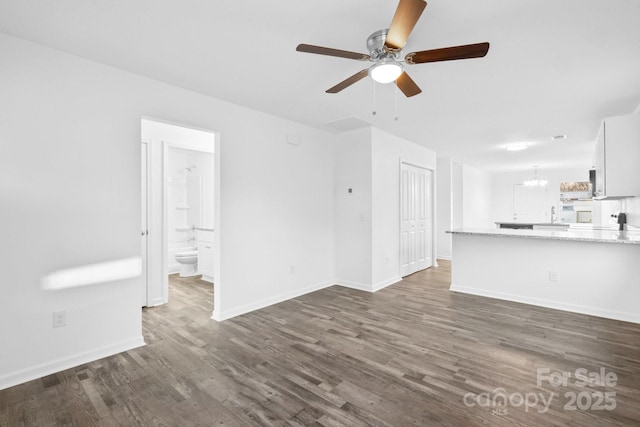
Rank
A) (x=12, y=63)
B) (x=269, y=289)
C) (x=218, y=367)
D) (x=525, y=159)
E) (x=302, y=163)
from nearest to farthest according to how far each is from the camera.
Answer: (x=12, y=63) → (x=218, y=367) → (x=269, y=289) → (x=302, y=163) → (x=525, y=159)

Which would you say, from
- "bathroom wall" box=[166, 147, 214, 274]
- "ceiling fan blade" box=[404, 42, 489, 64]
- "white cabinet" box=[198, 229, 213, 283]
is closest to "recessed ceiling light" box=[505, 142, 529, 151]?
"ceiling fan blade" box=[404, 42, 489, 64]

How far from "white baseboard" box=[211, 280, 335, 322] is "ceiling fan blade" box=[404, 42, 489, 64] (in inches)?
127

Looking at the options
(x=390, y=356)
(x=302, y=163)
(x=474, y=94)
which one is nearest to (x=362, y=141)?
(x=302, y=163)

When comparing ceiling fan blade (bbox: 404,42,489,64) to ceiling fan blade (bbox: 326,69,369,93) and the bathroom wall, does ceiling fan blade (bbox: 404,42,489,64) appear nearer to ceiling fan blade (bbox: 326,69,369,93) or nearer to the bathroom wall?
ceiling fan blade (bbox: 326,69,369,93)

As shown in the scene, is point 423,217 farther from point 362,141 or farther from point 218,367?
point 218,367

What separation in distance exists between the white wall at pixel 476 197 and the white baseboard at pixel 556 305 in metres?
4.07

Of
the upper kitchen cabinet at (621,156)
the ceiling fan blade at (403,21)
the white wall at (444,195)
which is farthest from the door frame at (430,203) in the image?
the ceiling fan blade at (403,21)

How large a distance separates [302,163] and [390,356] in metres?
2.99

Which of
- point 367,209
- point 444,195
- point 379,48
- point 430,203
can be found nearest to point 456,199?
point 444,195

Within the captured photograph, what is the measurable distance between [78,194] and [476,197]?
31.6ft

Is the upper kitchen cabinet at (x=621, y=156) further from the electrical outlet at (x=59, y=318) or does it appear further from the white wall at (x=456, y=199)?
the electrical outlet at (x=59, y=318)

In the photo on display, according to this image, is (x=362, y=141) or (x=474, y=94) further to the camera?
(x=362, y=141)

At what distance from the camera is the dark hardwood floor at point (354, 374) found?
1.91m

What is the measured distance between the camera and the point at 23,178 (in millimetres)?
2316
